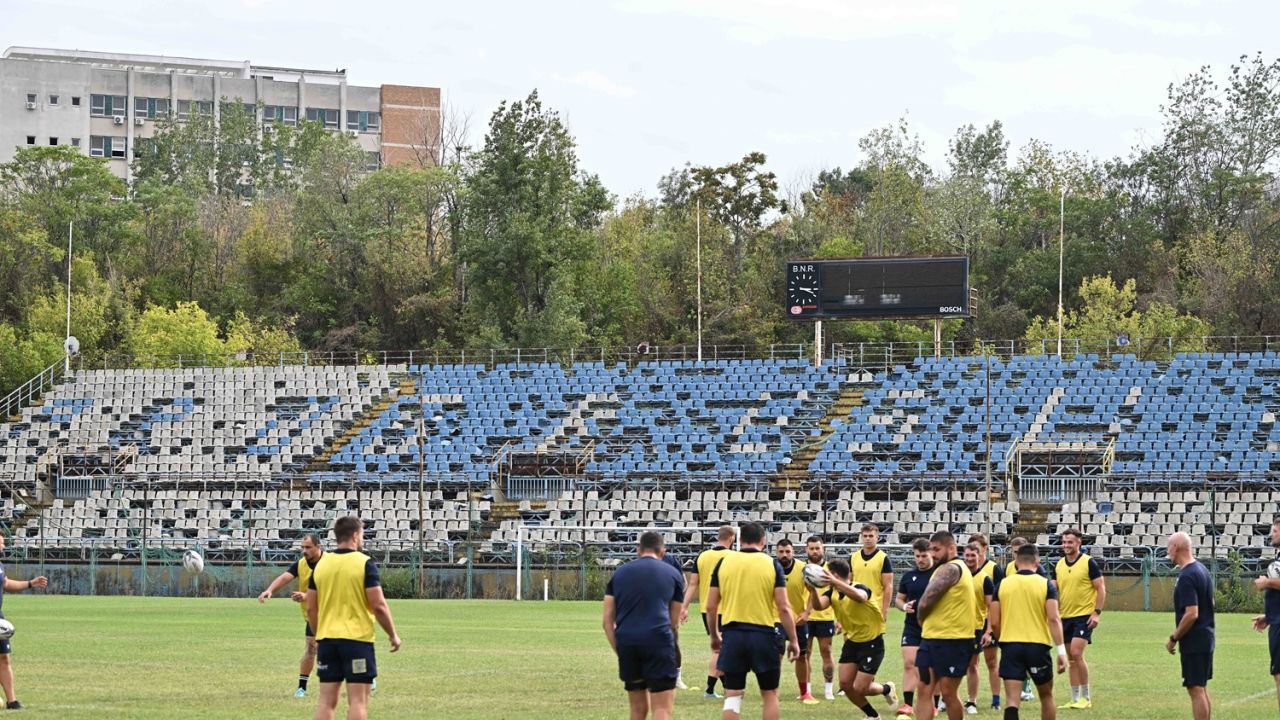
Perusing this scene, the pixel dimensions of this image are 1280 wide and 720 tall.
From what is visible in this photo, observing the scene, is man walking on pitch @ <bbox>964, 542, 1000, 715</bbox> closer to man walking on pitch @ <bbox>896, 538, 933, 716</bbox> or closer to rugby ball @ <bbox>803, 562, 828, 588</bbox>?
man walking on pitch @ <bbox>896, 538, 933, 716</bbox>

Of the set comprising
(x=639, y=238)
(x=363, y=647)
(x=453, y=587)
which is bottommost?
(x=453, y=587)

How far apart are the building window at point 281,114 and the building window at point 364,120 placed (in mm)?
3784

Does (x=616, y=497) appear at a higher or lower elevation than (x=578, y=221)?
lower

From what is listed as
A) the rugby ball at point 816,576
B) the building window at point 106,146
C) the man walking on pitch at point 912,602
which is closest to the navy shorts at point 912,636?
the man walking on pitch at point 912,602

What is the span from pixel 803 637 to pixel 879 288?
41.2m

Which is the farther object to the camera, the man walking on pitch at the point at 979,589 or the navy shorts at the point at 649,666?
the man walking on pitch at the point at 979,589

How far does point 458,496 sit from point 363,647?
42.0 meters

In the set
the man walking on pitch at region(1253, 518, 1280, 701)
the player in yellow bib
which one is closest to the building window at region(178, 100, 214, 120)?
the player in yellow bib

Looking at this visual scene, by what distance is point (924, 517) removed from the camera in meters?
51.7

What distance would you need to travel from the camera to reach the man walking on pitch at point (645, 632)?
1441 centimetres

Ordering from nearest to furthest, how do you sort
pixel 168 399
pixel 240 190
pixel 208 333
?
pixel 168 399 → pixel 208 333 → pixel 240 190

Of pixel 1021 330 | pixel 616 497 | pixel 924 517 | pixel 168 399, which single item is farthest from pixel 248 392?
pixel 1021 330

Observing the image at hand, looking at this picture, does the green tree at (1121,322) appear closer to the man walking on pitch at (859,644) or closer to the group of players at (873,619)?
the group of players at (873,619)

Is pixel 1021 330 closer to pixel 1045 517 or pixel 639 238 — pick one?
pixel 639 238
